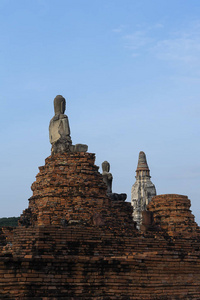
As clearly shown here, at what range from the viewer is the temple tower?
1459 inches

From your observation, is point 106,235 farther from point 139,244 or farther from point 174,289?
point 174,289

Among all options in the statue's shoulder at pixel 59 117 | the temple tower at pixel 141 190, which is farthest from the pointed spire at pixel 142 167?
the statue's shoulder at pixel 59 117

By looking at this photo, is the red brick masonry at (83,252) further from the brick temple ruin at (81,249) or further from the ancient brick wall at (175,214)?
the ancient brick wall at (175,214)

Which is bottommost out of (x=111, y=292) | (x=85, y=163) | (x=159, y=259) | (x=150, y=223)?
(x=111, y=292)

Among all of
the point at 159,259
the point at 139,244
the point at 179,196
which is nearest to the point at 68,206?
the point at 139,244

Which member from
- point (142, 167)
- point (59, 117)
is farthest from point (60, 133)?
point (142, 167)

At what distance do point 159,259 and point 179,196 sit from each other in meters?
9.34

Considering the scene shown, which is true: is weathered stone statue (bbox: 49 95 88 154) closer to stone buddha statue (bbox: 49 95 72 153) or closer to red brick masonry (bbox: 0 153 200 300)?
stone buddha statue (bbox: 49 95 72 153)

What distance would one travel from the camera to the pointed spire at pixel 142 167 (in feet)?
130

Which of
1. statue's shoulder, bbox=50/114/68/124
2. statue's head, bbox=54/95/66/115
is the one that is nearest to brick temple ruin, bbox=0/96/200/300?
statue's shoulder, bbox=50/114/68/124

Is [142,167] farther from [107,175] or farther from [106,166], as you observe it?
[107,175]

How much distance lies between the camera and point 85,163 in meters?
17.8

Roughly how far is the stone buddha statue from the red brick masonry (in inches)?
33.1

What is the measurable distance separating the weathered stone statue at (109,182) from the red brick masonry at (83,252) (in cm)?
347
